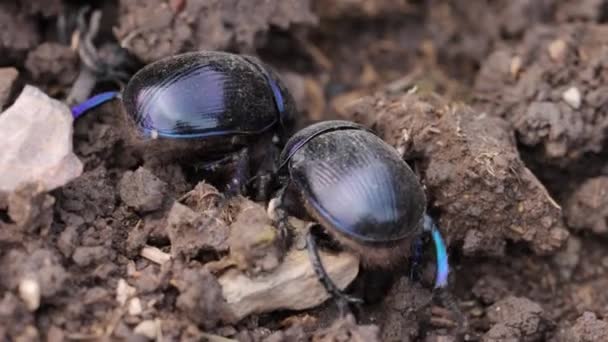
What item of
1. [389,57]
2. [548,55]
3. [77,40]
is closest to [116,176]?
[77,40]

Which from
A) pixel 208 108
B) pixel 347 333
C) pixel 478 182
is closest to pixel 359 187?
pixel 347 333

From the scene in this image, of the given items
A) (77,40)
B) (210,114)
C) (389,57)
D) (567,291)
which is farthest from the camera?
(389,57)

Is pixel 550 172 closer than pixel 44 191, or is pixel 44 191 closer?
pixel 44 191

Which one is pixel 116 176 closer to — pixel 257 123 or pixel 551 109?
pixel 257 123

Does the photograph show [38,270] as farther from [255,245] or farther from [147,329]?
[255,245]

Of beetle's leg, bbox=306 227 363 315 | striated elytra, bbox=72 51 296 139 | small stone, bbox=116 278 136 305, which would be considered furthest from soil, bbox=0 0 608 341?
striated elytra, bbox=72 51 296 139
